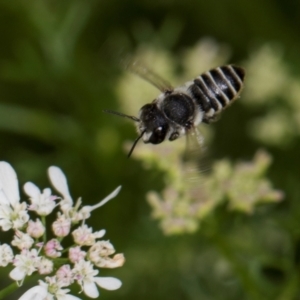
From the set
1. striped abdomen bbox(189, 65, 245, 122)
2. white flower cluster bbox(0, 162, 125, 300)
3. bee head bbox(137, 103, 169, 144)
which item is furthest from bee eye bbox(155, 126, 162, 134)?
white flower cluster bbox(0, 162, 125, 300)

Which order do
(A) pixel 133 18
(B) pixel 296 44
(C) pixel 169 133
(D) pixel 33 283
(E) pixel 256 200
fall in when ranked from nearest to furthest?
(C) pixel 169 133, (E) pixel 256 200, (D) pixel 33 283, (B) pixel 296 44, (A) pixel 133 18

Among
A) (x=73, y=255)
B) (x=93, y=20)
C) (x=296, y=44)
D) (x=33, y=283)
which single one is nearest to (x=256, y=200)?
(x=73, y=255)

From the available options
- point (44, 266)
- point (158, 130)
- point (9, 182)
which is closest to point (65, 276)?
point (44, 266)

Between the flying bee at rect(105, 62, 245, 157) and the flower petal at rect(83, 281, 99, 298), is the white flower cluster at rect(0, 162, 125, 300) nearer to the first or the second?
the flower petal at rect(83, 281, 99, 298)

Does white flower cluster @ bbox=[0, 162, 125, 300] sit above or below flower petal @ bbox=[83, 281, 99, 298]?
Result: above

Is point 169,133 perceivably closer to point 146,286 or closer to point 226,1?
point 146,286

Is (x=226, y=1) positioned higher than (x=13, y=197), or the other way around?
(x=226, y=1)

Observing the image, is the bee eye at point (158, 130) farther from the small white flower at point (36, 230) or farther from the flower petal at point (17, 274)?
the flower petal at point (17, 274)
